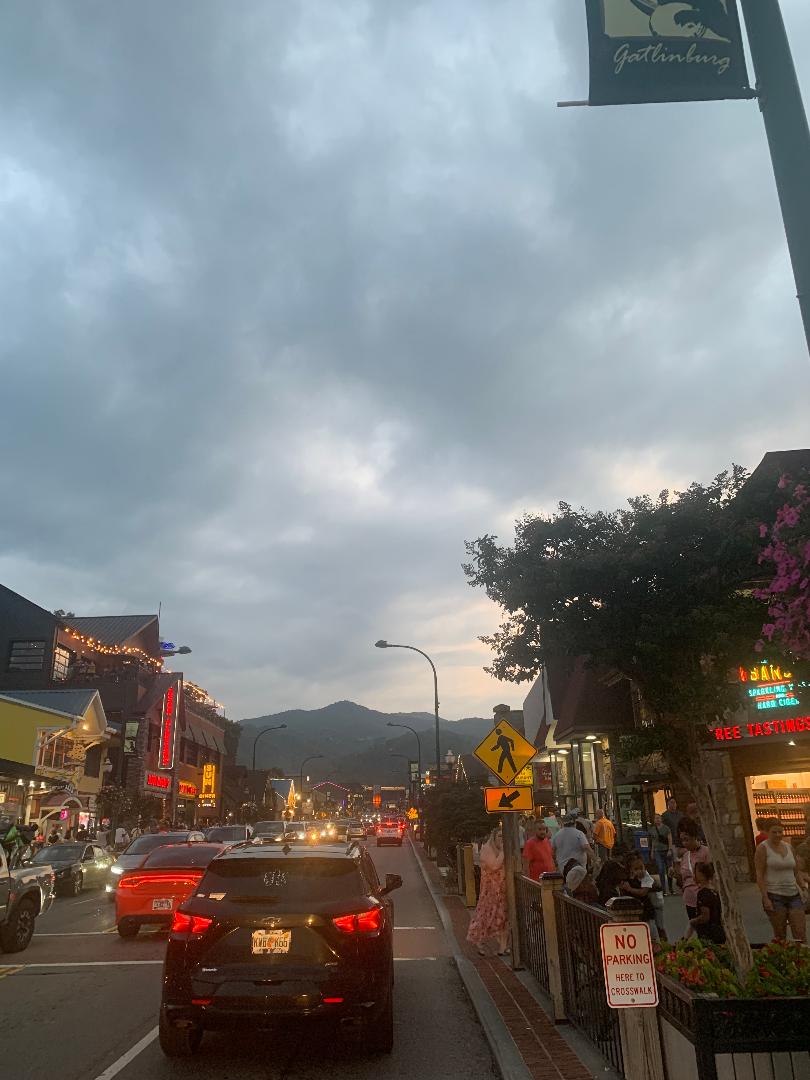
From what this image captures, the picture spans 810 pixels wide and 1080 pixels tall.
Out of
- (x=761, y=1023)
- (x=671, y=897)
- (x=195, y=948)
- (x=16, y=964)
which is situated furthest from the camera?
(x=671, y=897)

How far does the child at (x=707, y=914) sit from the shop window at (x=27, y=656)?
48.4 m

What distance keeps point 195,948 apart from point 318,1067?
1.40 m

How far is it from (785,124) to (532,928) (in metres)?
8.41

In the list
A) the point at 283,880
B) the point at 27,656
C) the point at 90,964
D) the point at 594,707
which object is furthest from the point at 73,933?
the point at 27,656

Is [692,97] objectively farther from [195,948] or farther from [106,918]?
[106,918]

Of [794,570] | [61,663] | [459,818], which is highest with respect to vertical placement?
[61,663]

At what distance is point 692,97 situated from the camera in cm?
517

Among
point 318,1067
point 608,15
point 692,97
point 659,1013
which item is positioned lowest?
point 318,1067

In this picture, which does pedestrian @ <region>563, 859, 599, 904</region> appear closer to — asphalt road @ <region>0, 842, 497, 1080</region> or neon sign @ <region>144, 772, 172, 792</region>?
asphalt road @ <region>0, 842, 497, 1080</region>

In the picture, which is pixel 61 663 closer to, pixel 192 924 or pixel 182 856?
pixel 182 856

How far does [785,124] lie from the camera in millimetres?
4668

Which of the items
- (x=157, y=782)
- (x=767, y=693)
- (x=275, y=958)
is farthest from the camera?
(x=157, y=782)

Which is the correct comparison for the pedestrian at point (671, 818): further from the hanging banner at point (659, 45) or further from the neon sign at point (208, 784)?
the neon sign at point (208, 784)

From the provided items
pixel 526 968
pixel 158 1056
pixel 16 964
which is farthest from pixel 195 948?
pixel 16 964
